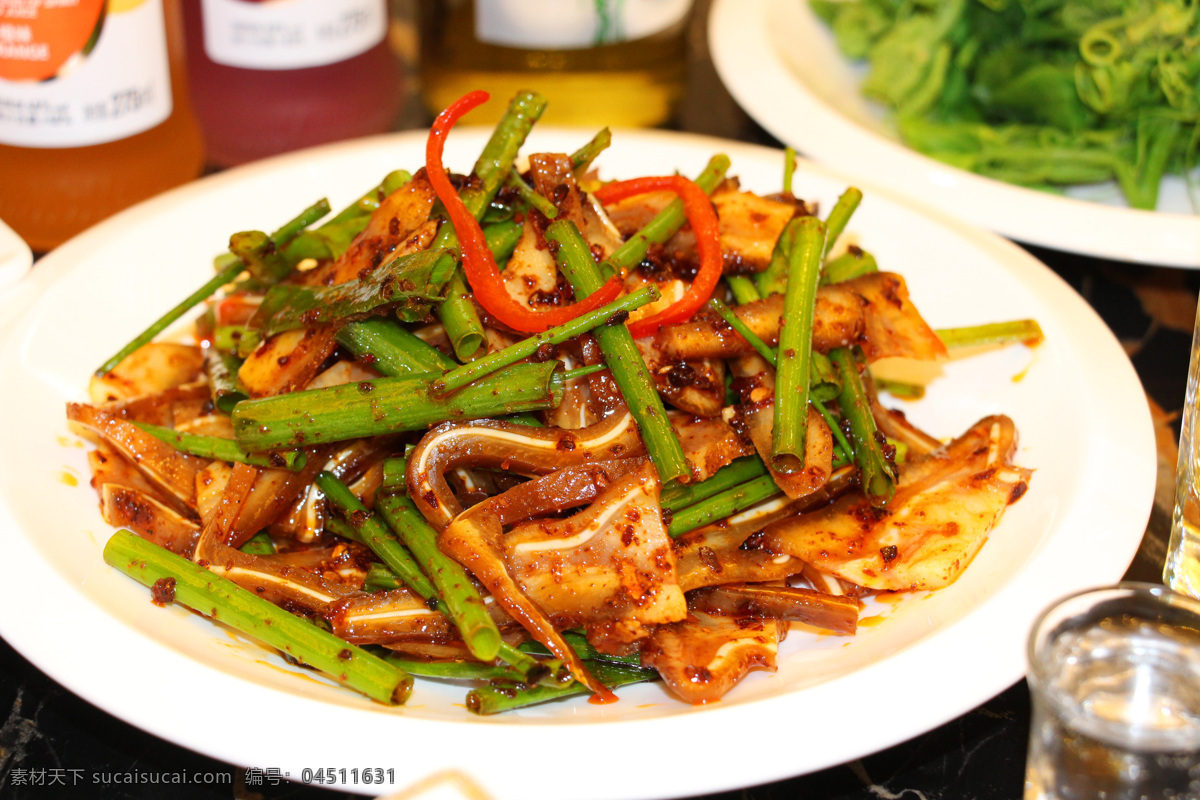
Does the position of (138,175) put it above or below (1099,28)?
below

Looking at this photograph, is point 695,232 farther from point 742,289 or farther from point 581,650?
point 581,650

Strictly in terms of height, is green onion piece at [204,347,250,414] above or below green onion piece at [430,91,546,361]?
below

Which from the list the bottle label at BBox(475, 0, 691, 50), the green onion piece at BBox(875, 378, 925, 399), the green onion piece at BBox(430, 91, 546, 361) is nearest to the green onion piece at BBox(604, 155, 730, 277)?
the green onion piece at BBox(430, 91, 546, 361)

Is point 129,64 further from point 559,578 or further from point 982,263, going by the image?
point 982,263

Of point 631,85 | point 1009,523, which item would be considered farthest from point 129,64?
point 1009,523

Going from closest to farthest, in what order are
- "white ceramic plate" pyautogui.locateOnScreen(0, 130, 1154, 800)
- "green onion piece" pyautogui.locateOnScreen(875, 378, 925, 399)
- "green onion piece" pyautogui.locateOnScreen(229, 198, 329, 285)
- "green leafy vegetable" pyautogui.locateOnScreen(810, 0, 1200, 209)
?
"white ceramic plate" pyautogui.locateOnScreen(0, 130, 1154, 800) < "green onion piece" pyautogui.locateOnScreen(229, 198, 329, 285) < "green onion piece" pyautogui.locateOnScreen(875, 378, 925, 399) < "green leafy vegetable" pyautogui.locateOnScreen(810, 0, 1200, 209)

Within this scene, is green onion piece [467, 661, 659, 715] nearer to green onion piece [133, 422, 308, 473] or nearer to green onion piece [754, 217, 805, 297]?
green onion piece [133, 422, 308, 473]

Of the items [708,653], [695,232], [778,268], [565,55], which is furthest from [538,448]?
[565,55]

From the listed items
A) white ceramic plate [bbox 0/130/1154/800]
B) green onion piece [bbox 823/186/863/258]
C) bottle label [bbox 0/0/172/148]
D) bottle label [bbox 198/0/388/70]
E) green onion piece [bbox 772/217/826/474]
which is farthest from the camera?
bottle label [bbox 198/0/388/70]
